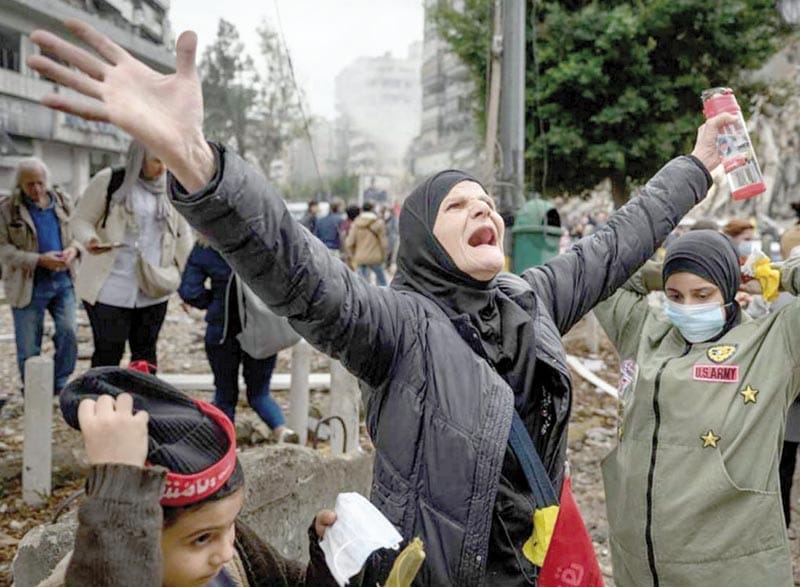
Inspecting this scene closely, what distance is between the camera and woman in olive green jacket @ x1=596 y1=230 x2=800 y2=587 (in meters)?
2.41

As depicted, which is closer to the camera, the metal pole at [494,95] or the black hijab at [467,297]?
the black hijab at [467,297]

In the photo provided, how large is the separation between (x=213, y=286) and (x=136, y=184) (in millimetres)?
722

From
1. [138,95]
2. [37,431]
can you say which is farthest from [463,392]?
[37,431]

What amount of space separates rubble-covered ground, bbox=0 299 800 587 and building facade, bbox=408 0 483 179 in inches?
159

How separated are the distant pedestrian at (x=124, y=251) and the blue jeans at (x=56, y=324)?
86 centimetres

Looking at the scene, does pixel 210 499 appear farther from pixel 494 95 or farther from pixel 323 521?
pixel 494 95

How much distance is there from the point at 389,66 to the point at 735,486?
8839 cm

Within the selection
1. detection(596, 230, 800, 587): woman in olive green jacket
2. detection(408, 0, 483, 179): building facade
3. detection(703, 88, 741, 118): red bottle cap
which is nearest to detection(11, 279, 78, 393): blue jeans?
detection(596, 230, 800, 587): woman in olive green jacket

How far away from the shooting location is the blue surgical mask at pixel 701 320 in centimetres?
266

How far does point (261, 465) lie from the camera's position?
2930 mm

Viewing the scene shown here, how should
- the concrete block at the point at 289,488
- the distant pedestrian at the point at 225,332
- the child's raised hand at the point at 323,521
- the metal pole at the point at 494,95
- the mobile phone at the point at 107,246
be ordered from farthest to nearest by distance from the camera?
the metal pole at the point at 494,95 → the distant pedestrian at the point at 225,332 → the mobile phone at the point at 107,246 → the concrete block at the point at 289,488 → the child's raised hand at the point at 323,521

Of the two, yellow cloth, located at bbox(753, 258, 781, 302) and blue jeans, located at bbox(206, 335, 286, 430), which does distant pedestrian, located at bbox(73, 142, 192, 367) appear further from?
yellow cloth, located at bbox(753, 258, 781, 302)

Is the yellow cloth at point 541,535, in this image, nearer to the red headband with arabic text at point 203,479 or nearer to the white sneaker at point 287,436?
the red headband with arabic text at point 203,479

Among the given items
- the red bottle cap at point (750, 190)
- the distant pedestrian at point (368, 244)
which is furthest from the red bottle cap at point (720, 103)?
the distant pedestrian at point (368, 244)
